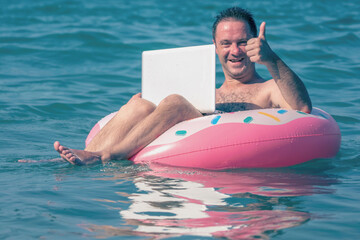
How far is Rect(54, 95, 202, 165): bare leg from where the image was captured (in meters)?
4.07

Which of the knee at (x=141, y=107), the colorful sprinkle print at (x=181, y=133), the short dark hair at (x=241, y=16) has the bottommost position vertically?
the colorful sprinkle print at (x=181, y=133)

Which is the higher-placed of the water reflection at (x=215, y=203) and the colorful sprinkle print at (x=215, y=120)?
the colorful sprinkle print at (x=215, y=120)

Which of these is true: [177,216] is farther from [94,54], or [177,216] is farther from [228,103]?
[94,54]

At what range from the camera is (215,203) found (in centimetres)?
313

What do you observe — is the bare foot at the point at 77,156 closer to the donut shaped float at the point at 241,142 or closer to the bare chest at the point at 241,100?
the donut shaped float at the point at 241,142

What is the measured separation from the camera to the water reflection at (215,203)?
8.82 feet

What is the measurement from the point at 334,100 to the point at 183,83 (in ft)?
11.4

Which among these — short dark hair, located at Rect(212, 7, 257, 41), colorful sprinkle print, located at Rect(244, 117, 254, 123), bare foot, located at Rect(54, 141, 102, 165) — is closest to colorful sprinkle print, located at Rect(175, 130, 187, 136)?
colorful sprinkle print, located at Rect(244, 117, 254, 123)

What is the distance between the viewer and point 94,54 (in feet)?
31.6

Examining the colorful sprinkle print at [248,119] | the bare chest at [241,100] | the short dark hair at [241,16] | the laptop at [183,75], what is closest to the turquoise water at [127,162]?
the colorful sprinkle print at [248,119]

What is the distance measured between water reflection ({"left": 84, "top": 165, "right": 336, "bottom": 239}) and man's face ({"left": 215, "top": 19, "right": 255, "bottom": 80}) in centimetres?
108

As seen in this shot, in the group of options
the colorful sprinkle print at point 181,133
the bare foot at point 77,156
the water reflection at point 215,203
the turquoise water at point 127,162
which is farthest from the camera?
the colorful sprinkle print at point 181,133

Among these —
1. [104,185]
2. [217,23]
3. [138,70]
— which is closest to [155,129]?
[104,185]

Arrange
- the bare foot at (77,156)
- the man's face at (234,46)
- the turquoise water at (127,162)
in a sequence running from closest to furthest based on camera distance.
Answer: the turquoise water at (127,162)
the bare foot at (77,156)
the man's face at (234,46)
